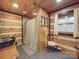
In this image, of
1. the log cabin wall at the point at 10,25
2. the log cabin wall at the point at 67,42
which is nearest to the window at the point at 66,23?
the log cabin wall at the point at 67,42

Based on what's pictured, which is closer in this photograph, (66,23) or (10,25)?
(66,23)

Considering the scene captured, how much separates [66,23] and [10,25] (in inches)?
136

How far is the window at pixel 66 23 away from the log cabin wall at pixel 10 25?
305 centimetres

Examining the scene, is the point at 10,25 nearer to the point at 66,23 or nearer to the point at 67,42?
the point at 66,23

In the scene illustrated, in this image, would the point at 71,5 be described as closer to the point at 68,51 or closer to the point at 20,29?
the point at 68,51

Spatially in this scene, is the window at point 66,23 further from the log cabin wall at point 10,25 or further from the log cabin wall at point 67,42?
the log cabin wall at point 10,25

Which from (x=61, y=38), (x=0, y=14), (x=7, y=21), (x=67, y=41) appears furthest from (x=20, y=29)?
(x=67, y=41)

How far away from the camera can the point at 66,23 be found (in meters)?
4.24

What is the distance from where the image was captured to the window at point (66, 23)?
12.8 feet

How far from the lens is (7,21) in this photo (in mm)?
4988

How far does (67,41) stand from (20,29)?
3738 mm

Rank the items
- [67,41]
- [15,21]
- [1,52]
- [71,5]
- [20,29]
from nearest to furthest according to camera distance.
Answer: [1,52] → [71,5] → [67,41] → [15,21] → [20,29]

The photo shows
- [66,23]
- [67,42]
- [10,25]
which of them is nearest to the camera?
[67,42]

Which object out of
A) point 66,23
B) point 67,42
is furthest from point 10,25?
point 67,42
